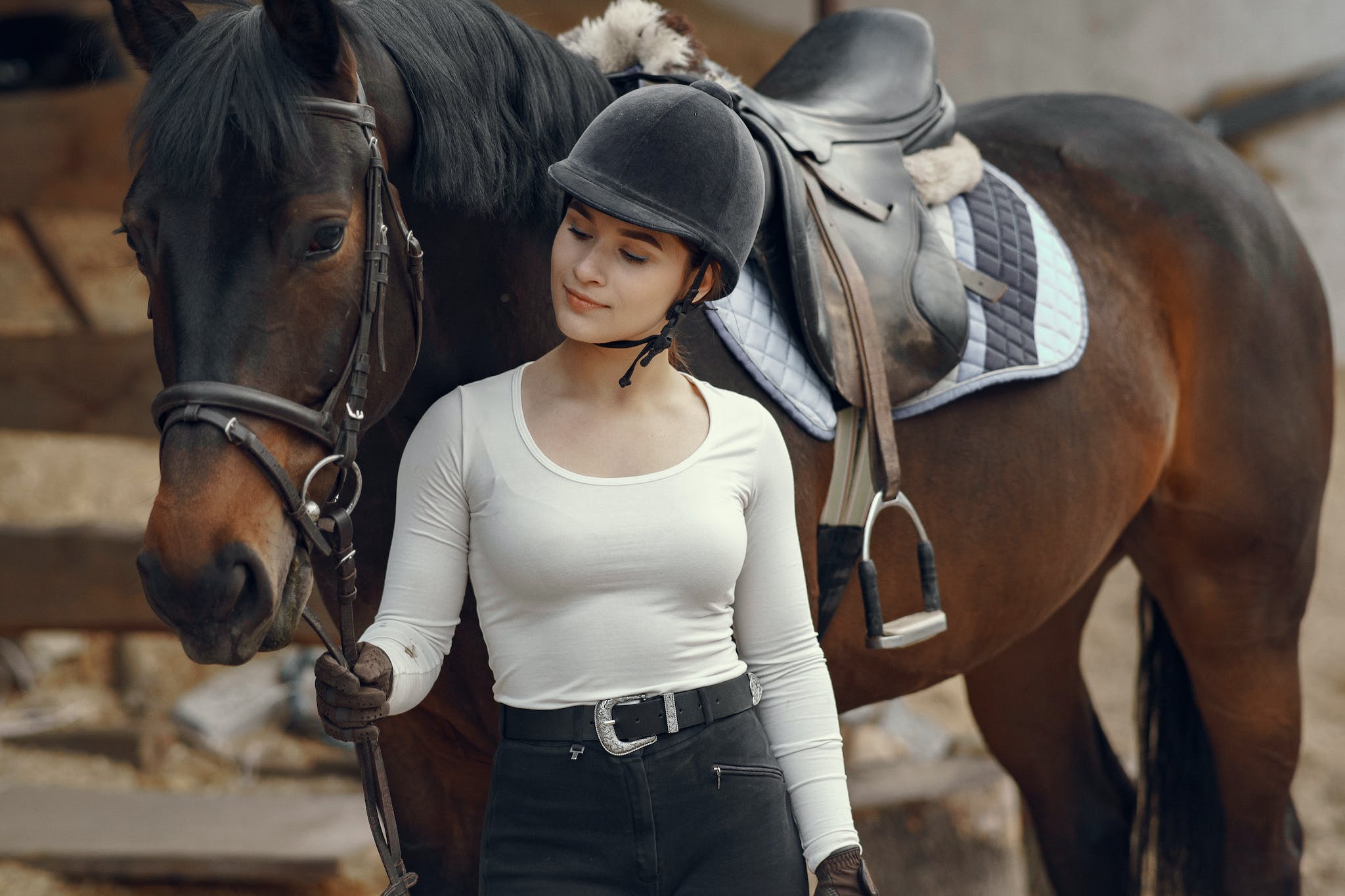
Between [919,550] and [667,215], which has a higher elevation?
[667,215]

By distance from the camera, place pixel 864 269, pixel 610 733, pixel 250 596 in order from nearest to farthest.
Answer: pixel 250 596
pixel 610 733
pixel 864 269

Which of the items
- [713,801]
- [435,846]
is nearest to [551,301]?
[713,801]

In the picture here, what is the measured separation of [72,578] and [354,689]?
2.50m

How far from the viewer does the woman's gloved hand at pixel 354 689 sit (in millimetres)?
1149

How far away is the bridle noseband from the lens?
1.10 m

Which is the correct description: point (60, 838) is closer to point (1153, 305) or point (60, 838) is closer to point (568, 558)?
point (568, 558)

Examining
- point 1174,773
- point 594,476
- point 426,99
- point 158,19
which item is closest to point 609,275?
point 594,476

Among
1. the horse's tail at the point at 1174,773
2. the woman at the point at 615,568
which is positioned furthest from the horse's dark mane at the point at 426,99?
the horse's tail at the point at 1174,773

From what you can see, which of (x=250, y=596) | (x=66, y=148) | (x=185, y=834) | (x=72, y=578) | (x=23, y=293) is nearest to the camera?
(x=250, y=596)

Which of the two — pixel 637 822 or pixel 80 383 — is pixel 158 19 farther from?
pixel 80 383

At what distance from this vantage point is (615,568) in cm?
119

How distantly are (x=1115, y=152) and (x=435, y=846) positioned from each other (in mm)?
1633

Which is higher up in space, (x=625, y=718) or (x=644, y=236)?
(x=644, y=236)

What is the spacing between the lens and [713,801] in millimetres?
1221
